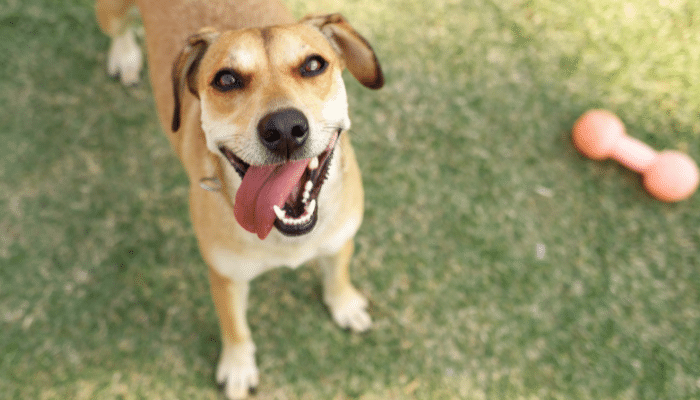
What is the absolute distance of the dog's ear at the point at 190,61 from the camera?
6.88 feet

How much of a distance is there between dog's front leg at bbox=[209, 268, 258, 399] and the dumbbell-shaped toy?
2672mm

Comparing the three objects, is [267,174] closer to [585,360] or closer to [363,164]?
[363,164]

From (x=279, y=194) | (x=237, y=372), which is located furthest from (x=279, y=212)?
(x=237, y=372)

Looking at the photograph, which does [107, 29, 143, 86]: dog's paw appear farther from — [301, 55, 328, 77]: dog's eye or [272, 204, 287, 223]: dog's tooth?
[272, 204, 287, 223]: dog's tooth

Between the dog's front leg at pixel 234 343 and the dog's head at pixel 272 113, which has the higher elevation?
the dog's head at pixel 272 113

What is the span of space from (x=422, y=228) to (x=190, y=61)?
2.03 m

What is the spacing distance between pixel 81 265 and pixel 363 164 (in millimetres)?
2123

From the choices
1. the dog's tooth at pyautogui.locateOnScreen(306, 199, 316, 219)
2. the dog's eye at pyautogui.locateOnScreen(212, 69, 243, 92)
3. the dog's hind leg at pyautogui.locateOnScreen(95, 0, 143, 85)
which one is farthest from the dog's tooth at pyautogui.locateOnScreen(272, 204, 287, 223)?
the dog's hind leg at pyautogui.locateOnScreen(95, 0, 143, 85)

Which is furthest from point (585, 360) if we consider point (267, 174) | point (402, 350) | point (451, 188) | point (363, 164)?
point (267, 174)

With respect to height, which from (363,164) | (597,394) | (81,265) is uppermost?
(363,164)

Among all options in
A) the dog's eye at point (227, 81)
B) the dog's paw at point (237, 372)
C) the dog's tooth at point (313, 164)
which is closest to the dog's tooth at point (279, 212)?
the dog's tooth at point (313, 164)

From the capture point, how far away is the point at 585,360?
323 centimetres

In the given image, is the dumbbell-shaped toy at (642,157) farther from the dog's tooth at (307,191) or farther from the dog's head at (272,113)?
Result: the dog's tooth at (307,191)

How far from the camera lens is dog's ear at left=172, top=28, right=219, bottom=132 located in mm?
2098
